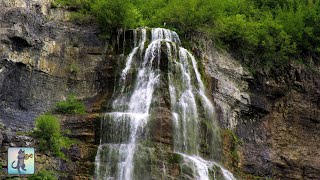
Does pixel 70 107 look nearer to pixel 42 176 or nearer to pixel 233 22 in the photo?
pixel 42 176

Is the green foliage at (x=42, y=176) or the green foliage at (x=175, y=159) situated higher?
the green foliage at (x=175, y=159)

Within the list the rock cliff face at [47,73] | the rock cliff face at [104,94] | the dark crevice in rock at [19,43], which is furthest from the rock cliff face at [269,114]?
the dark crevice in rock at [19,43]

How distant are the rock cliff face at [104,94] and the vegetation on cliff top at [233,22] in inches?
37.8

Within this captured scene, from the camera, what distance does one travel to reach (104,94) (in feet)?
88.4

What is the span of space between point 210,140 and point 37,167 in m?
7.93

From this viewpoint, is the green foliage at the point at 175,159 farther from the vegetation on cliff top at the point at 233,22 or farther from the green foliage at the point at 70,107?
the vegetation on cliff top at the point at 233,22

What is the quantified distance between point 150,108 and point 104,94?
321 cm

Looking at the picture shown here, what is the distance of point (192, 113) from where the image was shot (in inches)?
1005

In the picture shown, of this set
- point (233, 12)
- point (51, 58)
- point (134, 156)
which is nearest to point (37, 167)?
point (134, 156)

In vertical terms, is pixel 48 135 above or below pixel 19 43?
below

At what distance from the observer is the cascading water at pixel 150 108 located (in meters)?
23.0

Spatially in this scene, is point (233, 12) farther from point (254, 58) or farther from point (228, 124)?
point (228, 124)

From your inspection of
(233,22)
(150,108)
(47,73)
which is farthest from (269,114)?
(47,73)

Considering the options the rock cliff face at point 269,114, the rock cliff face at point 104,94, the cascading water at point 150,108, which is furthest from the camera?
the rock cliff face at point 269,114
